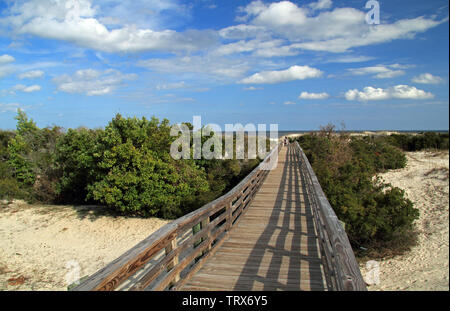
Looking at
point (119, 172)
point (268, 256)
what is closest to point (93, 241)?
point (119, 172)

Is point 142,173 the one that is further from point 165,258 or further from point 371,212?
point 165,258

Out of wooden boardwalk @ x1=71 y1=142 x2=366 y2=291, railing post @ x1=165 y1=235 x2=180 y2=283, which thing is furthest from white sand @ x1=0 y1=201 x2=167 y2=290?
railing post @ x1=165 y1=235 x2=180 y2=283

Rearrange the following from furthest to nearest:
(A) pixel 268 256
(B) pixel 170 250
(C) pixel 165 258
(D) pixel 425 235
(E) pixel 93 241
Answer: (E) pixel 93 241 < (D) pixel 425 235 < (A) pixel 268 256 < (B) pixel 170 250 < (C) pixel 165 258

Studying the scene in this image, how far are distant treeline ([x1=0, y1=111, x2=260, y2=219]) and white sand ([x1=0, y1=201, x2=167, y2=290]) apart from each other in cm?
116

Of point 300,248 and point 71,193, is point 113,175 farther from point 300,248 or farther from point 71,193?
point 300,248

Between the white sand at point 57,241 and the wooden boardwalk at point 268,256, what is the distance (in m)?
7.90

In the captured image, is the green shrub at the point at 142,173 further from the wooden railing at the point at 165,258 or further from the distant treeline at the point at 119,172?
the wooden railing at the point at 165,258

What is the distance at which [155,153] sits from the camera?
14.9m

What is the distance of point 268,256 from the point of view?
15.8 ft

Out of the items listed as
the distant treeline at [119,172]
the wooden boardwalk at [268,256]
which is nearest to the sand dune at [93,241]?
the distant treeline at [119,172]

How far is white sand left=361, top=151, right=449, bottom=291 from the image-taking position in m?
8.78

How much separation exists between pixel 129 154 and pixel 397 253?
12.2 meters

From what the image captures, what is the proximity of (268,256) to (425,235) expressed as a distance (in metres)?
12.2
